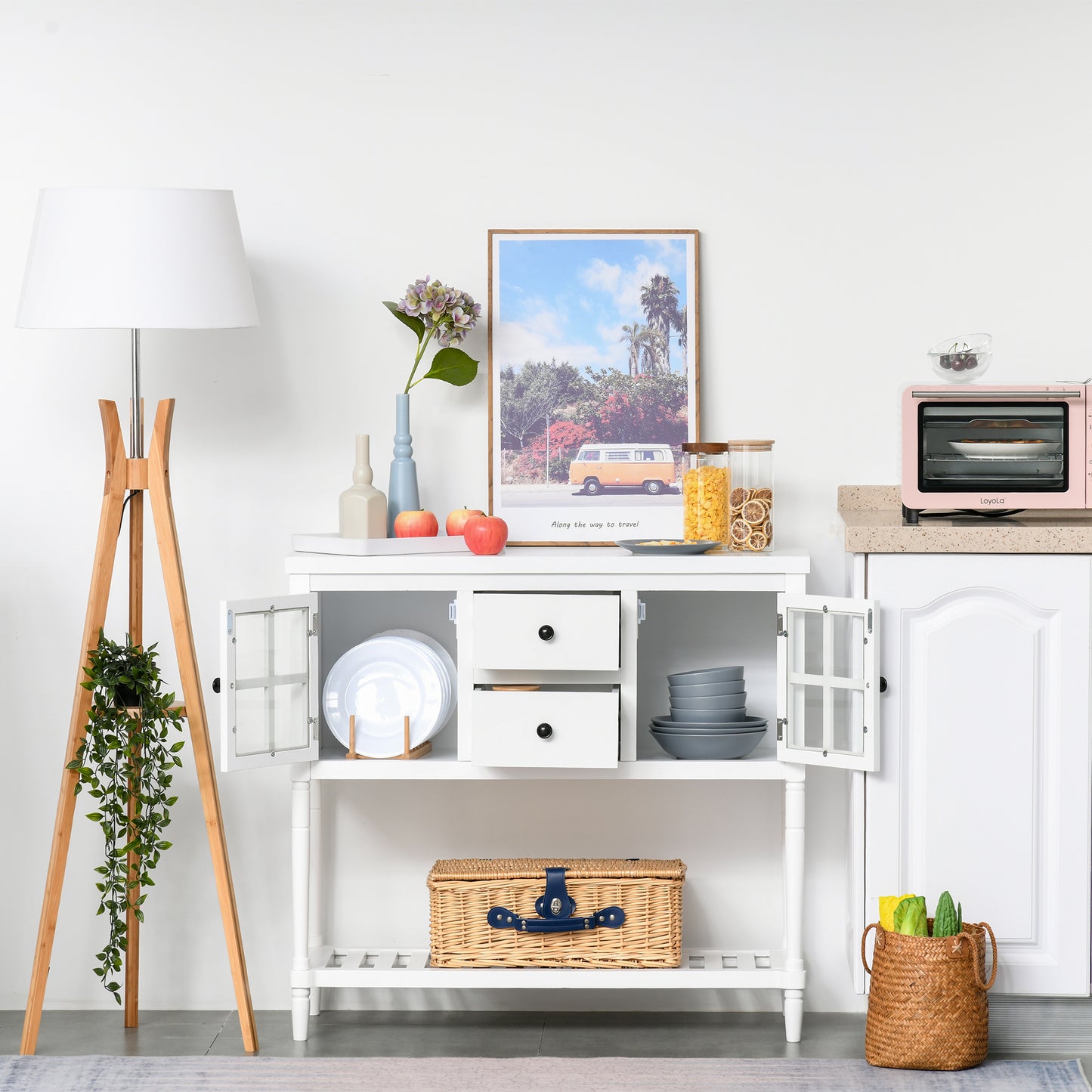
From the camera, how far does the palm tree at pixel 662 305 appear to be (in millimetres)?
2518

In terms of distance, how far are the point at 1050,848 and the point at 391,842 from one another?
1.29 metres

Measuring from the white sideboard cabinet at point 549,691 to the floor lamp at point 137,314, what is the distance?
0.49 ft

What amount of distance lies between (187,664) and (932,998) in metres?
1.46

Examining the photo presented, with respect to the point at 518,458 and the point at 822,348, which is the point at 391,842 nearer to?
the point at 518,458

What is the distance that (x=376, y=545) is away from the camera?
2.28m

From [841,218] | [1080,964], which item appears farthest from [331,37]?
[1080,964]

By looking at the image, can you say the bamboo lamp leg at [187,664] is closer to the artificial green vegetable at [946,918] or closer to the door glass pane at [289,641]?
the door glass pane at [289,641]

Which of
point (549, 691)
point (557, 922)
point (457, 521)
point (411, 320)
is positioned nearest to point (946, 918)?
point (557, 922)

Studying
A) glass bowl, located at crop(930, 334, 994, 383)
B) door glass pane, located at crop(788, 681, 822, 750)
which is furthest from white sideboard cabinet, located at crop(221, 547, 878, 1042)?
glass bowl, located at crop(930, 334, 994, 383)

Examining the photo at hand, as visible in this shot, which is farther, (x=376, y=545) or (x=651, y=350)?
(x=651, y=350)

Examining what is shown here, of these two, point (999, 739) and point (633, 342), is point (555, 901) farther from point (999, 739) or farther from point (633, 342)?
point (633, 342)

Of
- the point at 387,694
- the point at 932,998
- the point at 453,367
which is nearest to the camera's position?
the point at 932,998

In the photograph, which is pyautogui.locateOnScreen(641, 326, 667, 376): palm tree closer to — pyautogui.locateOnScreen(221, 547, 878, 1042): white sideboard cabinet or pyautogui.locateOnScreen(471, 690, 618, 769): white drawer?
pyautogui.locateOnScreen(221, 547, 878, 1042): white sideboard cabinet

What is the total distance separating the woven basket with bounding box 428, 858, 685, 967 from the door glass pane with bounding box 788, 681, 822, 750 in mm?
372
